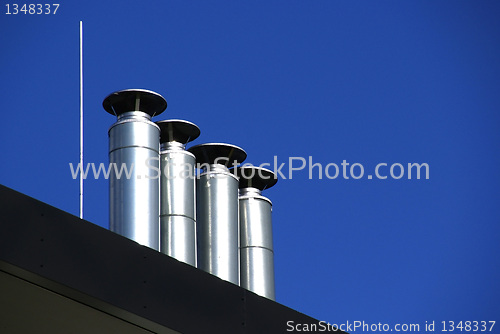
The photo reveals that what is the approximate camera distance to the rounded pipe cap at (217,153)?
41.4 ft

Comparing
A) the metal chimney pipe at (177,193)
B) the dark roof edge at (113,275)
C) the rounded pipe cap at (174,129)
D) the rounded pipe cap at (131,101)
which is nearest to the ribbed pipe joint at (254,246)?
the metal chimney pipe at (177,193)

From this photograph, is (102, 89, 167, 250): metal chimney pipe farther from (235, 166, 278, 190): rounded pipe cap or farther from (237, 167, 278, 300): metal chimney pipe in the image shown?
(237, 167, 278, 300): metal chimney pipe

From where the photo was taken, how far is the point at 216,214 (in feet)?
40.4

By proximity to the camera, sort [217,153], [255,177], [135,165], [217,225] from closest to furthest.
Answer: [135,165] → [217,225] → [217,153] → [255,177]

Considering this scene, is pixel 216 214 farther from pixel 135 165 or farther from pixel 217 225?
pixel 135 165

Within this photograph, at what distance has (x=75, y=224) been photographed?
5.52m

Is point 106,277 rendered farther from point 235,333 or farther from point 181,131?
point 181,131

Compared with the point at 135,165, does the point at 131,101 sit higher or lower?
higher

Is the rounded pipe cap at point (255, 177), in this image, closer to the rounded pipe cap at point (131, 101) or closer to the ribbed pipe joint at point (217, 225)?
the ribbed pipe joint at point (217, 225)

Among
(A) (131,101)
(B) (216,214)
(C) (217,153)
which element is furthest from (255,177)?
(A) (131,101)

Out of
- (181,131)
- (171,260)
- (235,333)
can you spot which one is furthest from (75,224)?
(181,131)

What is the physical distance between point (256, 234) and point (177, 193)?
1907 millimetres

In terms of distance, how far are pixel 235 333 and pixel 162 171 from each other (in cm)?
570

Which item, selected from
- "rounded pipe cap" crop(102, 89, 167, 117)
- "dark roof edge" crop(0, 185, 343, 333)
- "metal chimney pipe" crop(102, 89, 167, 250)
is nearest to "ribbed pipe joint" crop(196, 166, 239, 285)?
"metal chimney pipe" crop(102, 89, 167, 250)
